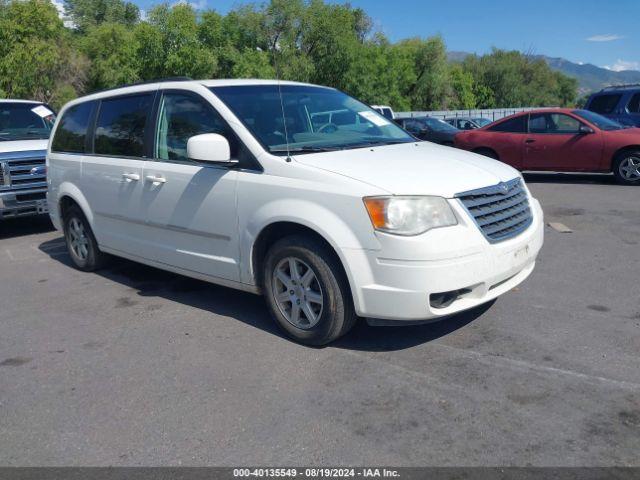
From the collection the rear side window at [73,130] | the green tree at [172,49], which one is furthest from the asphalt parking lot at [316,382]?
the green tree at [172,49]

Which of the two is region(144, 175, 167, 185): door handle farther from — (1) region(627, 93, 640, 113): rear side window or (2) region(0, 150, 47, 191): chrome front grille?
(1) region(627, 93, 640, 113): rear side window

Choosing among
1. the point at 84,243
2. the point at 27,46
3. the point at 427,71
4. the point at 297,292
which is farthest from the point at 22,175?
the point at 427,71

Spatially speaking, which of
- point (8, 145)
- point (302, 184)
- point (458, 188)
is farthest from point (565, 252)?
point (8, 145)

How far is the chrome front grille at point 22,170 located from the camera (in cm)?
873

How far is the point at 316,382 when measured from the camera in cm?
391

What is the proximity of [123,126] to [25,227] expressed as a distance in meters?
5.26

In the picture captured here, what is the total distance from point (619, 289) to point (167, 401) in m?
3.87

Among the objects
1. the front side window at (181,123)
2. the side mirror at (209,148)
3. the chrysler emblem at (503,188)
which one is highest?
the front side window at (181,123)

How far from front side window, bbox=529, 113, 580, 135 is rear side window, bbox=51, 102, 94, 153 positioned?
8716 millimetres

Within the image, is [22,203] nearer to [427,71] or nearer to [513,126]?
[513,126]

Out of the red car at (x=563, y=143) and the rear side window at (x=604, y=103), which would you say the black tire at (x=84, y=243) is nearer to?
the red car at (x=563, y=143)

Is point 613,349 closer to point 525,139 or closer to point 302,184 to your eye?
point 302,184

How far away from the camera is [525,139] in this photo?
12.3 m

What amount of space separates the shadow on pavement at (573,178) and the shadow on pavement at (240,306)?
8.29 metres
